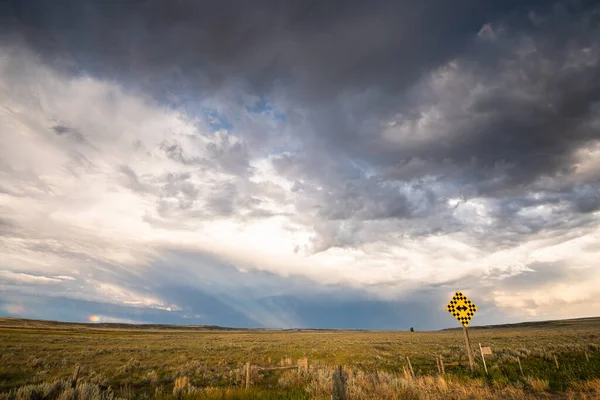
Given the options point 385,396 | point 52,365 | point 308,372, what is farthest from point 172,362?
point 385,396

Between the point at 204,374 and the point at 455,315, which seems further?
the point at 204,374

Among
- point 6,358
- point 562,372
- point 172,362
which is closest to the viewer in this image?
point 562,372

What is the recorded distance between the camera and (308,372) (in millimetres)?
19031

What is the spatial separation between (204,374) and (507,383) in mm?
17798

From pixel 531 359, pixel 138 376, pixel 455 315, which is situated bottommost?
pixel 138 376

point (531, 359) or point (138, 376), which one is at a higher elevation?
point (531, 359)

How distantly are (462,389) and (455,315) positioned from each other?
312 inches

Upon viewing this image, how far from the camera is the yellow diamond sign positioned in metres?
18.3

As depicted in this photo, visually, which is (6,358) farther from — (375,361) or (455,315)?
(455,315)

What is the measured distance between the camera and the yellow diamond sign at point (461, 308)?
1831 centimetres

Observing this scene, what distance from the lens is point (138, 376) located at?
69.2ft

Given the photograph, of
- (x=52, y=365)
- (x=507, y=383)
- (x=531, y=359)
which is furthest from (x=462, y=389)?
(x=52, y=365)

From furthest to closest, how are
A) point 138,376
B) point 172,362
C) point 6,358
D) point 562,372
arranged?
1. point 172,362
2. point 6,358
3. point 138,376
4. point 562,372

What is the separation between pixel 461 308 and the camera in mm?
18594
